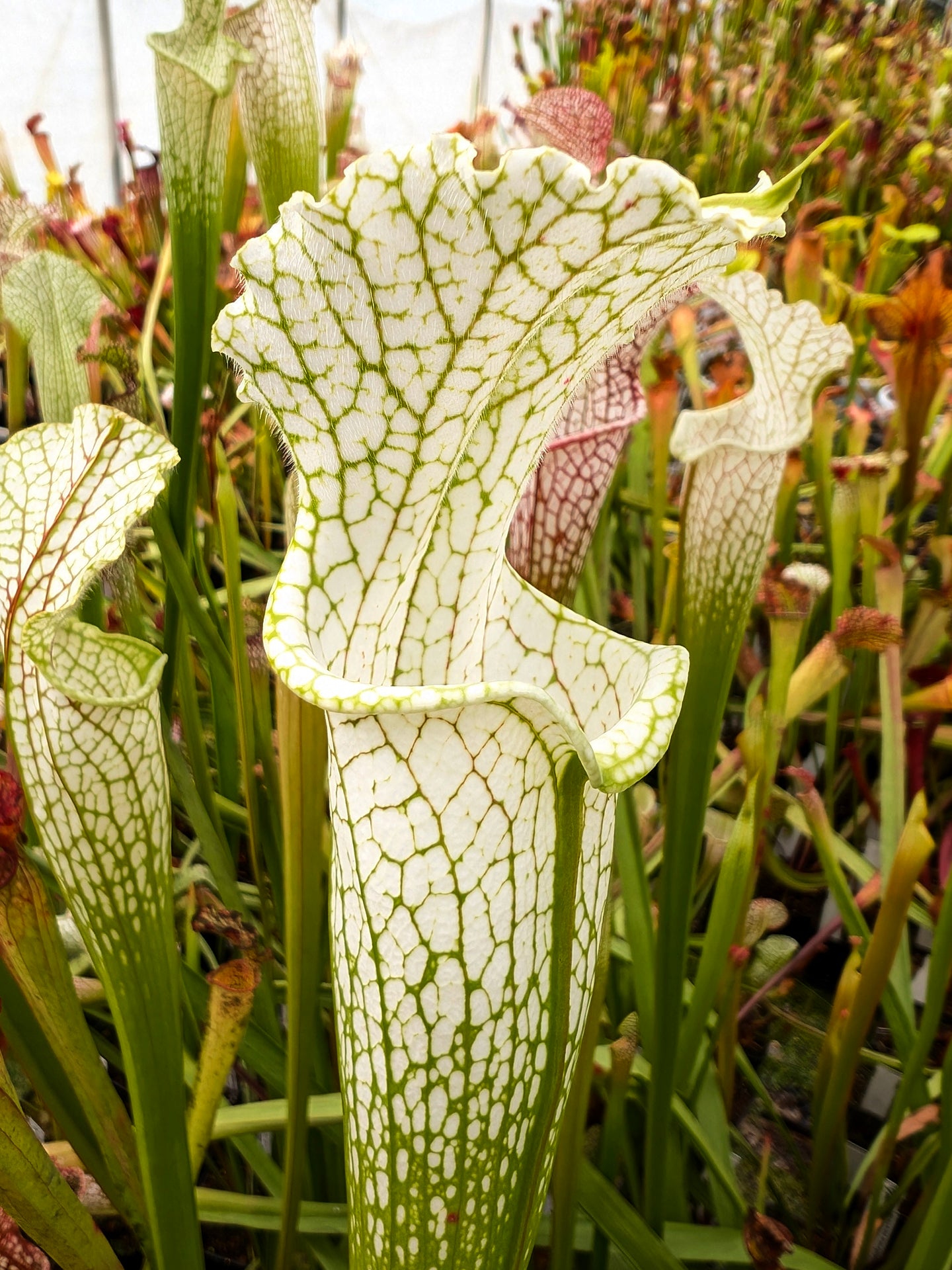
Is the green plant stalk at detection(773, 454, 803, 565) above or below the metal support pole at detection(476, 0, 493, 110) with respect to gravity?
below

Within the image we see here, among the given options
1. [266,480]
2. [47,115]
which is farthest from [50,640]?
[47,115]

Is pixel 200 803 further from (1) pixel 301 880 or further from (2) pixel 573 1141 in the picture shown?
(2) pixel 573 1141

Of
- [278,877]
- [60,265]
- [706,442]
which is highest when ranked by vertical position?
[60,265]

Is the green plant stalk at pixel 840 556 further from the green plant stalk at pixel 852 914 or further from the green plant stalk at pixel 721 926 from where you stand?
the green plant stalk at pixel 721 926

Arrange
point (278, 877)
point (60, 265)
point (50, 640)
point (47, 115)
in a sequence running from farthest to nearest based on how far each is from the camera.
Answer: point (47, 115) → point (278, 877) → point (60, 265) → point (50, 640)

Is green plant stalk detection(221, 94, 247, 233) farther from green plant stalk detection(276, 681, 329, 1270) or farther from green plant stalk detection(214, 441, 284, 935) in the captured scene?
green plant stalk detection(276, 681, 329, 1270)

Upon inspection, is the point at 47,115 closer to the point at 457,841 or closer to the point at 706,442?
the point at 706,442

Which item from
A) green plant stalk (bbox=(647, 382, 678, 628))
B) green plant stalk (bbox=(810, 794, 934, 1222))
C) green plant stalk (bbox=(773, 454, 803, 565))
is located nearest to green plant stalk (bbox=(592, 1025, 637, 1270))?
green plant stalk (bbox=(810, 794, 934, 1222))
